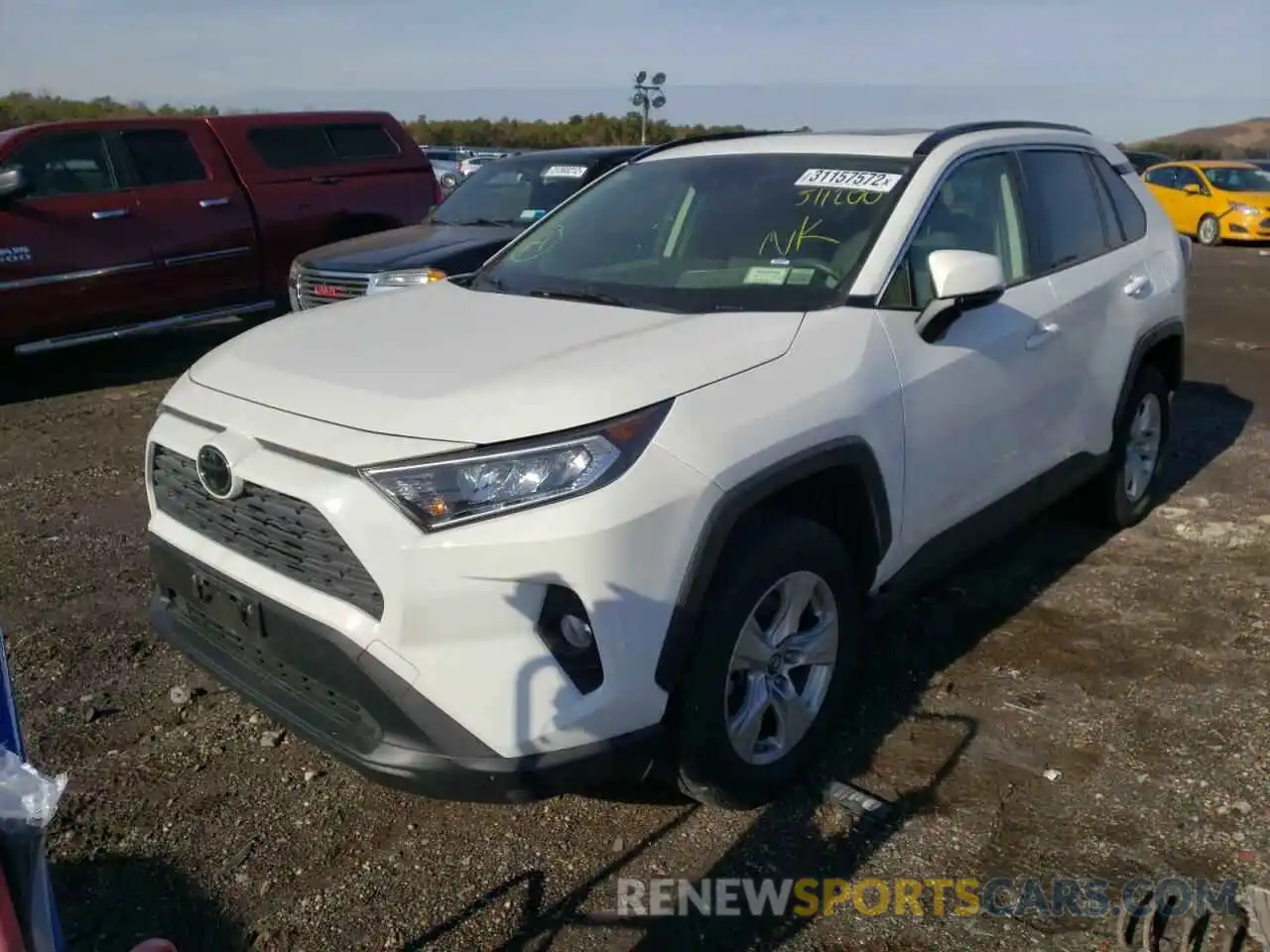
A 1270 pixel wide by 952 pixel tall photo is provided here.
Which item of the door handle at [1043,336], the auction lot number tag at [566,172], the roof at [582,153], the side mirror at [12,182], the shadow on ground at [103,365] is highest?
the roof at [582,153]

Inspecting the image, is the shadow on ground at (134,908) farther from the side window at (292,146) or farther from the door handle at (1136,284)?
the side window at (292,146)

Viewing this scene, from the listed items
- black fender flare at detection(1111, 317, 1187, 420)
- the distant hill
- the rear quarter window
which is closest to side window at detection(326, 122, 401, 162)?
the rear quarter window

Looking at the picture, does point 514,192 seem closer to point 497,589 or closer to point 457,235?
point 457,235

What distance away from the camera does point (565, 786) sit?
238 centimetres

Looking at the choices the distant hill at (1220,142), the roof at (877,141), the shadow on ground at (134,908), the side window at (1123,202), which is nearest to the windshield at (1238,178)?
the side window at (1123,202)

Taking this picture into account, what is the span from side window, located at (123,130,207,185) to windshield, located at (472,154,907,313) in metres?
5.44

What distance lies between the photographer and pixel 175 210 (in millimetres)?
8180

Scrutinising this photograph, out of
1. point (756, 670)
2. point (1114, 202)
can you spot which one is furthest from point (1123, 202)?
point (756, 670)

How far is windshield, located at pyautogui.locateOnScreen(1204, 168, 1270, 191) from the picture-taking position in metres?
18.7

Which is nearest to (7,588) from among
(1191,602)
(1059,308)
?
(1059,308)

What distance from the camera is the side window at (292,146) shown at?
29.4ft

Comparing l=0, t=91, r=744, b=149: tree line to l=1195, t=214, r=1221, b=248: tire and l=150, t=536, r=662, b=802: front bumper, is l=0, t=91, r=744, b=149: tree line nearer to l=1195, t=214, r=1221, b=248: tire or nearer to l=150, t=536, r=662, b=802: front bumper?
l=1195, t=214, r=1221, b=248: tire

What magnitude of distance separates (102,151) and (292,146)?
1578 millimetres

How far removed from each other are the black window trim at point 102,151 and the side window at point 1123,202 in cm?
676
